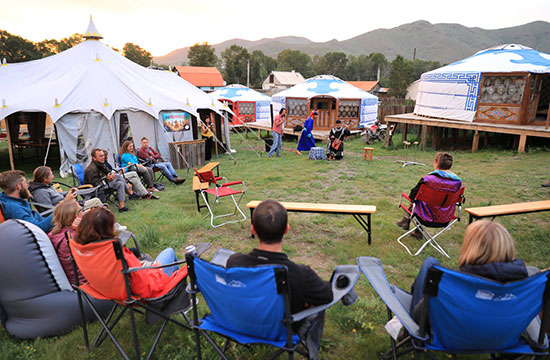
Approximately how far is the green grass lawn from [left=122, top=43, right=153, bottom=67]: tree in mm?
60067

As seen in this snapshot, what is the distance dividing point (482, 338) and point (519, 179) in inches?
297

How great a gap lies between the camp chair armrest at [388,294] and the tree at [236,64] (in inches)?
2490

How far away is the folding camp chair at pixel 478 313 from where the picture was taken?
5.97 ft

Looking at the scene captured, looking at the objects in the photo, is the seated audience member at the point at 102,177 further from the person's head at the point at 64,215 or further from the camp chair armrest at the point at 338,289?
the camp chair armrest at the point at 338,289

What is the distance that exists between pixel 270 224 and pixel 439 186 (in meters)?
2.87

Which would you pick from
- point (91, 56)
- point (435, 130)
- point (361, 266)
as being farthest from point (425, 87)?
point (361, 266)

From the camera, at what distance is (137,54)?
66.3 metres

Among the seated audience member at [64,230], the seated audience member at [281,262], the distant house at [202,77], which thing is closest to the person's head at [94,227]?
the seated audience member at [64,230]

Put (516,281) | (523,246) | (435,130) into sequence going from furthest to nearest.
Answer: (435,130) < (523,246) < (516,281)

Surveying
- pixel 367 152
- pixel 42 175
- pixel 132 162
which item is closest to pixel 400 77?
pixel 367 152

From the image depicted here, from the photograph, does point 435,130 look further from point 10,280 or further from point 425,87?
point 10,280

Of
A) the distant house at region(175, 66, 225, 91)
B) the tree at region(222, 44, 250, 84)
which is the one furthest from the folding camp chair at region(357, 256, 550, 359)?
the tree at region(222, 44, 250, 84)

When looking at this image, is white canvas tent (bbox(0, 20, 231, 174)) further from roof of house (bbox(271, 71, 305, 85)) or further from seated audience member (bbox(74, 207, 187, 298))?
roof of house (bbox(271, 71, 305, 85))

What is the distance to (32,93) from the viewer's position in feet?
30.5
